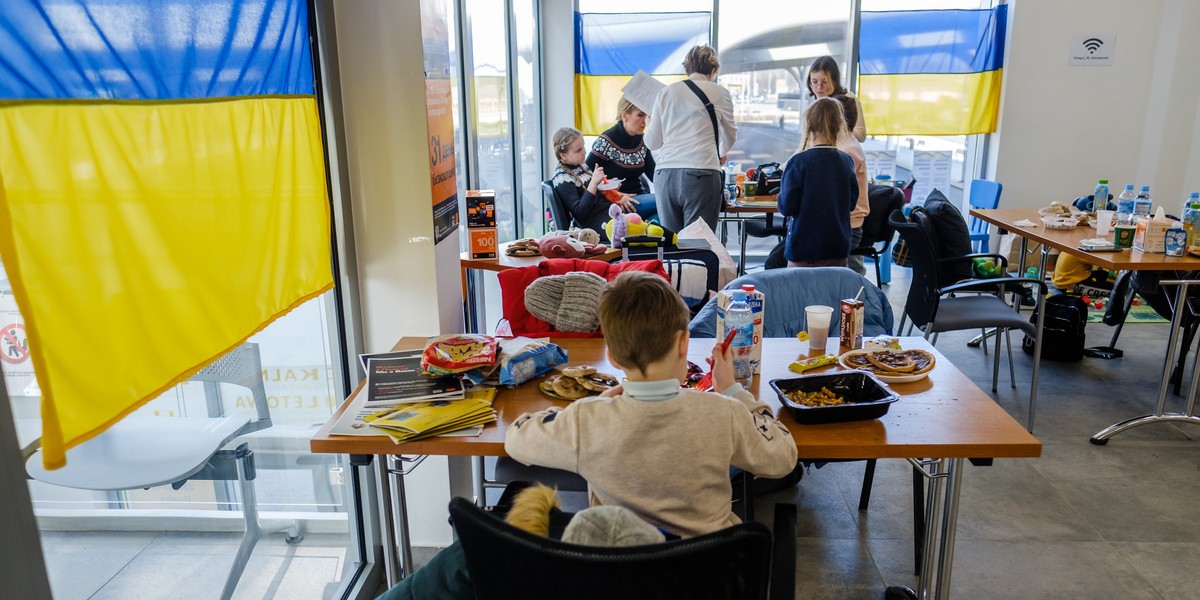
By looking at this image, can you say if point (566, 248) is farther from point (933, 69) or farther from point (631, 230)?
point (933, 69)

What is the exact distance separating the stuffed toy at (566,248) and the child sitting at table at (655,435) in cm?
194

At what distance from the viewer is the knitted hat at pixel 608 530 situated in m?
1.18

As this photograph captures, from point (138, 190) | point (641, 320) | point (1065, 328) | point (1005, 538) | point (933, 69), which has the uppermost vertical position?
point (933, 69)

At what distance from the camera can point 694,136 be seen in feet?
15.3

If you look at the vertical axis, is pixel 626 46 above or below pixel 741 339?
above

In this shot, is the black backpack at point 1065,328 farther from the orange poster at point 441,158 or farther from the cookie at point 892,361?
the orange poster at point 441,158

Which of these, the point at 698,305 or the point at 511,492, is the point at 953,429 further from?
the point at 698,305

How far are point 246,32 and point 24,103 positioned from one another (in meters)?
0.75

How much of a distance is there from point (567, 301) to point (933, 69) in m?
5.22

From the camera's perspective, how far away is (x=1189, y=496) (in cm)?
308

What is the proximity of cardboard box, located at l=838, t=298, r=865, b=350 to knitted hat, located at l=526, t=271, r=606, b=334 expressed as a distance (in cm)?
75

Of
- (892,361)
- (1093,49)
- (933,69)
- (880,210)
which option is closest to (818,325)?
(892,361)

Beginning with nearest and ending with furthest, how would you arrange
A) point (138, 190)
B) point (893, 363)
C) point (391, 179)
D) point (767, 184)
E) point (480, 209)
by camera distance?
point (138, 190) < point (893, 363) < point (391, 179) < point (480, 209) < point (767, 184)

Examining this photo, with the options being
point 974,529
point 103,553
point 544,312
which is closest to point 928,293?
point 974,529
